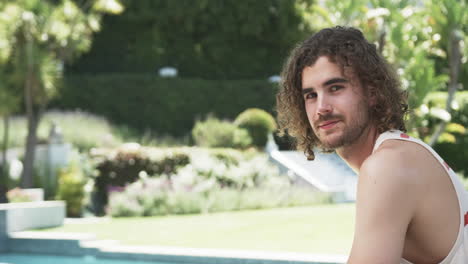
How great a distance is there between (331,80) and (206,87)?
2126 cm

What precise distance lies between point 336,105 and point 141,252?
5.90 m

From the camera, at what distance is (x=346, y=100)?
1.97 metres

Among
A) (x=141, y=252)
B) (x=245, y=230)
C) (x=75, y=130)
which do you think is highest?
(x=75, y=130)

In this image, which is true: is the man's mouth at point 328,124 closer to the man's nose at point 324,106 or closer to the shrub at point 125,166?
the man's nose at point 324,106

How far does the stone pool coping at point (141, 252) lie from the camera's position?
21.5 feet

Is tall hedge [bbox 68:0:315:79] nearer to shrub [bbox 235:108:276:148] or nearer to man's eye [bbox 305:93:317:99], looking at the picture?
shrub [bbox 235:108:276:148]

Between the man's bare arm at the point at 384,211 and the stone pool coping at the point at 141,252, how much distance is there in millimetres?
4487

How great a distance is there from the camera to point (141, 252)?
7.54 metres

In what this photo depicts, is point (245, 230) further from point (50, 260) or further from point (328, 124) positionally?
point (328, 124)

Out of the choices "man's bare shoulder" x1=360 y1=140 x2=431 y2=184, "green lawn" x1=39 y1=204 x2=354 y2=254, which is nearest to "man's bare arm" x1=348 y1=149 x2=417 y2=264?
"man's bare shoulder" x1=360 y1=140 x2=431 y2=184

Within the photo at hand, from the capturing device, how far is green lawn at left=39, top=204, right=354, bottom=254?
820 centimetres

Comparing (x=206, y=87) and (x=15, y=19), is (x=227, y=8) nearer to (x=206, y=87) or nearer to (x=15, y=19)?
(x=206, y=87)

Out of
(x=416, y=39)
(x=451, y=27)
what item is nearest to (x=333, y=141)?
(x=451, y=27)

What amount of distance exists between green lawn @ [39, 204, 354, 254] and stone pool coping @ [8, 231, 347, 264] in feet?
2.16
